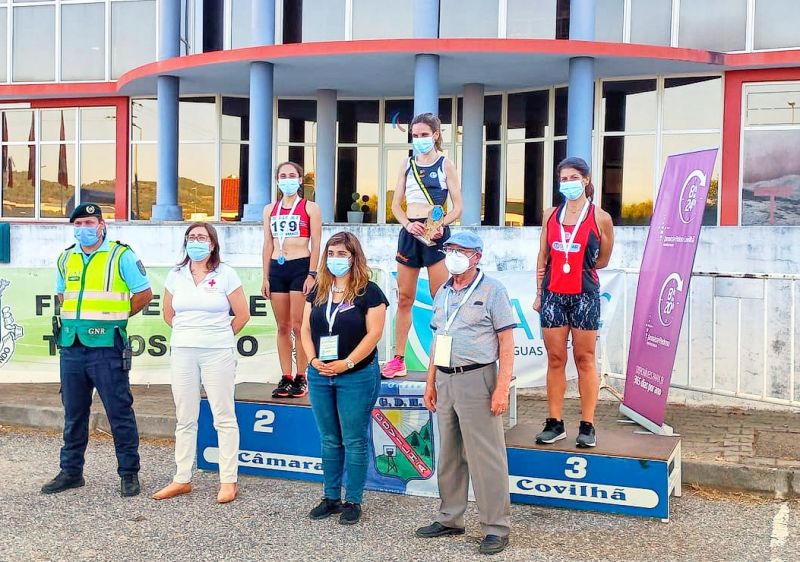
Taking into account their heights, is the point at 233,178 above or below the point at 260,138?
below

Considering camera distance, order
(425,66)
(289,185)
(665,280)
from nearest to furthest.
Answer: (289,185) < (665,280) < (425,66)

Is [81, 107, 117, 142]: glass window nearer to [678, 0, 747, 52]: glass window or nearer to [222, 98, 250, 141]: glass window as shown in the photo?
[222, 98, 250, 141]: glass window

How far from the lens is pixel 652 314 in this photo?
7258mm

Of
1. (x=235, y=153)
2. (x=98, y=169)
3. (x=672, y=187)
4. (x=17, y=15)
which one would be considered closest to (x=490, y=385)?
(x=672, y=187)

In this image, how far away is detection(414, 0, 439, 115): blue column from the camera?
53.5 feet

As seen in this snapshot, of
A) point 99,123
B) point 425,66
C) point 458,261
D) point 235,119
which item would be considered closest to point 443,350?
point 458,261

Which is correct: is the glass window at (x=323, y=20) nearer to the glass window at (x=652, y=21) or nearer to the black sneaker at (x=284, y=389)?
the glass window at (x=652, y=21)

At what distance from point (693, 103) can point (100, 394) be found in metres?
14.8

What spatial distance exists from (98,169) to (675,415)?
17.8 meters

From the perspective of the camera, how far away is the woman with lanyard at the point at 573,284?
5.97 meters

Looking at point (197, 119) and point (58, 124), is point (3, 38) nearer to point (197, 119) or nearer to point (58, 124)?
point (58, 124)

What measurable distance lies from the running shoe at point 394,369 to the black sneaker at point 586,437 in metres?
1.44

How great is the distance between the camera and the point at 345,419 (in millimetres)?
5629

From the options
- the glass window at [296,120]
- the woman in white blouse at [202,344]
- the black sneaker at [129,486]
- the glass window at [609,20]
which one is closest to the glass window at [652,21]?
the glass window at [609,20]
